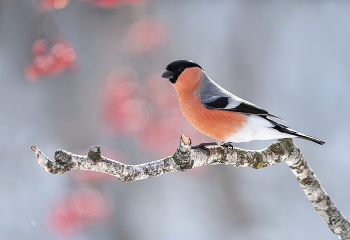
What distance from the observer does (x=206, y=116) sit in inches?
28.0

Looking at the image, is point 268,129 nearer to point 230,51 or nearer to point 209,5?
point 230,51

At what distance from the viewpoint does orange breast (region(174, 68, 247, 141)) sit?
708 mm

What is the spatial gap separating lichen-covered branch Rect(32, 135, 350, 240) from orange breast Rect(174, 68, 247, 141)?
0.04 meters

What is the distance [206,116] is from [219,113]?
0.10ft

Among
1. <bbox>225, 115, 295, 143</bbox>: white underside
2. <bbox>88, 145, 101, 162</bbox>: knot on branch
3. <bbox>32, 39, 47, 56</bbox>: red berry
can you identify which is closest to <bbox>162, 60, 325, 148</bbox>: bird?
<bbox>225, 115, 295, 143</bbox>: white underside

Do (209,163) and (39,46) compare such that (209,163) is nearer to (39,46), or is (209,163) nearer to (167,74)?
(167,74)

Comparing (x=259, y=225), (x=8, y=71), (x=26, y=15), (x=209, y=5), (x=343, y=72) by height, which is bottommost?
(x=259, y=225)

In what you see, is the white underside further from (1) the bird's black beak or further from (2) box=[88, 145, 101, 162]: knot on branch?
(2) box=[88, 145, 101, 162]: knot on branch

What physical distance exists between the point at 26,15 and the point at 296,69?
1702 millimetres

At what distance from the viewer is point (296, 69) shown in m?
2.24

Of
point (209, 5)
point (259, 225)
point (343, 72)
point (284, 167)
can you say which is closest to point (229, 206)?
point (259, 225)

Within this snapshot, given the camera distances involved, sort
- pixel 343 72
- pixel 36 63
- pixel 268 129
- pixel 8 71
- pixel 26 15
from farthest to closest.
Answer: pixel 343 72
pixel 8 71
pixel 26 15
pixel 36 63
pixel 268 129

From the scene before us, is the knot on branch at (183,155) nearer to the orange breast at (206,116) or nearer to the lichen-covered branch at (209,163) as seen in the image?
the lichen-covered branch at (209,163)

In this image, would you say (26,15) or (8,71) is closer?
(26,15)
